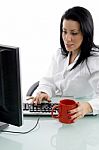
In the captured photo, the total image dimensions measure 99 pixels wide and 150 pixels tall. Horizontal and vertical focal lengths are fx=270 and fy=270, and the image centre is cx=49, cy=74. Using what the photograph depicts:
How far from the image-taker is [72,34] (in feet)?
5.78

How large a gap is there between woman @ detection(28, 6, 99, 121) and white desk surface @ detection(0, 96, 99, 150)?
0.23 metres

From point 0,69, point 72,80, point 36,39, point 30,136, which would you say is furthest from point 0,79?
point 36,39

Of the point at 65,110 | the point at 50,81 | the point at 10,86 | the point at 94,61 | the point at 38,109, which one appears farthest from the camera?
the point at 50,81

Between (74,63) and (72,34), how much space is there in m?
0.22

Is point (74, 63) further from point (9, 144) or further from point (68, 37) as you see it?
point (9, 144)

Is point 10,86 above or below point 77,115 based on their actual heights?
above

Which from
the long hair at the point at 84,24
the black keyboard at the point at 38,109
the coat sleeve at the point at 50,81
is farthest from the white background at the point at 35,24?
the black keyboard at the point at 38,109

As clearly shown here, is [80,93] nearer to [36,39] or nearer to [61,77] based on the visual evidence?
[61,77]

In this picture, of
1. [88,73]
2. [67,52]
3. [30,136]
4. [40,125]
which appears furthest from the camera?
[67,52]

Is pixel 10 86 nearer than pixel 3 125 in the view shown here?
Yes

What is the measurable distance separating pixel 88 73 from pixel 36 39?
1270 mm

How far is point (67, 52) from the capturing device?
6.55ft

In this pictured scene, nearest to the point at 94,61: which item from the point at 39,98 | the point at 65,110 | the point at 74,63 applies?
the point at 74,63

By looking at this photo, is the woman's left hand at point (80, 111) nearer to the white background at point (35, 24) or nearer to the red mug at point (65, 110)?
the red mug at point (65, 110)
